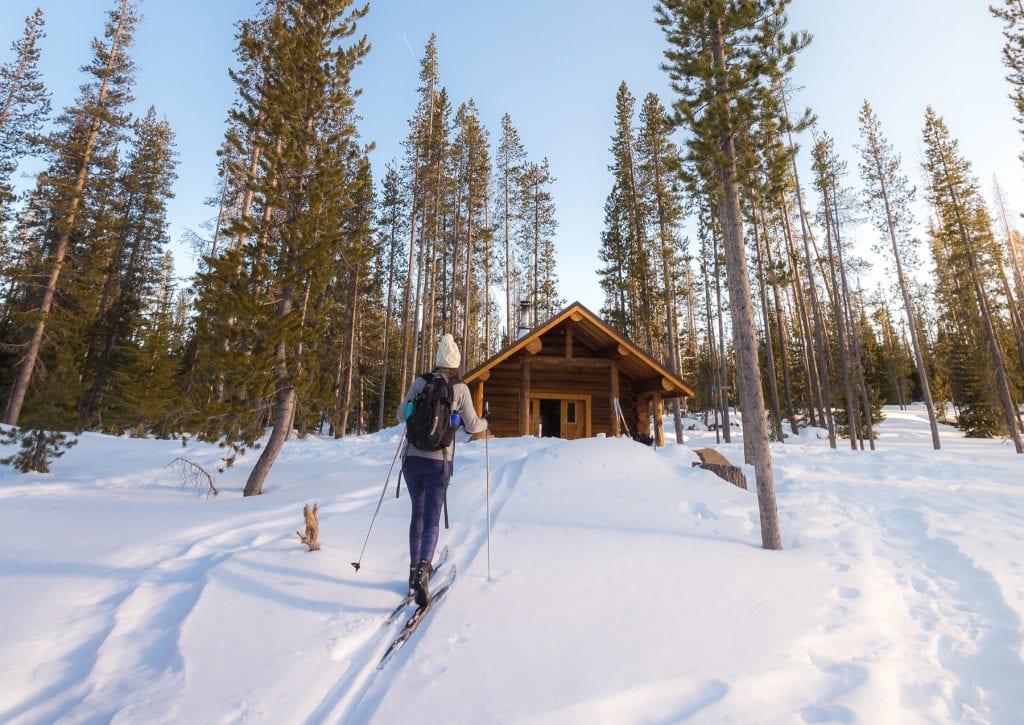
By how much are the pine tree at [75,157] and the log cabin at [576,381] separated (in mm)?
16570

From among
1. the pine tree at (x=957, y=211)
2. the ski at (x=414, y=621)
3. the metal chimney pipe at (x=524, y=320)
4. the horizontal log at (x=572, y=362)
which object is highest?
the pine tree at (x=957, y=211)

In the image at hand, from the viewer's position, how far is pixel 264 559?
4.48 meters

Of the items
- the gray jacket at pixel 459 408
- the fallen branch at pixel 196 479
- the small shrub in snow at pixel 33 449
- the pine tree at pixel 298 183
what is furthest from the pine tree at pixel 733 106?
the small shrub in snow at pixel 33 449

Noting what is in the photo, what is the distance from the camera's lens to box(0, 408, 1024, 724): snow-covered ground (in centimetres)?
243

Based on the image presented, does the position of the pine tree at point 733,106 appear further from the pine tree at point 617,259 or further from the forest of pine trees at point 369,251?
the pine tree at point 617,259

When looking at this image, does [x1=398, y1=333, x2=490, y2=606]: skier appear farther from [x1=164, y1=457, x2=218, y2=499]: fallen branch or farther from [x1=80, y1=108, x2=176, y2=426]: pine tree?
[x1=80, y1=108, x2=176, y2=426]: pine tree

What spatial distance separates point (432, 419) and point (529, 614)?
1.75m

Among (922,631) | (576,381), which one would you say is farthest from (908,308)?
(922,631)

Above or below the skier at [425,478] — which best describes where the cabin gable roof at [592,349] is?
above

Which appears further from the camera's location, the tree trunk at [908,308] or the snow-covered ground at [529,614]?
the tree trunk at [908,308]

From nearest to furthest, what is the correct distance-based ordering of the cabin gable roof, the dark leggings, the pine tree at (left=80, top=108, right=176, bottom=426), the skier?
the skier
the dark leggings
the cabin gable roof
the pine tree at (left=80, top=108, right=176, bottom=426)

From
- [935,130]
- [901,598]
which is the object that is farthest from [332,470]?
[935,130]

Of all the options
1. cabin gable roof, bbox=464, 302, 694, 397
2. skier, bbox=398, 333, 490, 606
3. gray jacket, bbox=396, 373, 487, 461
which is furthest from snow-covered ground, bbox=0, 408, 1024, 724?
cabin gable roof, bbox=464, 302, 694, 397

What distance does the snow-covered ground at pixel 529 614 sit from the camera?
2.43m
